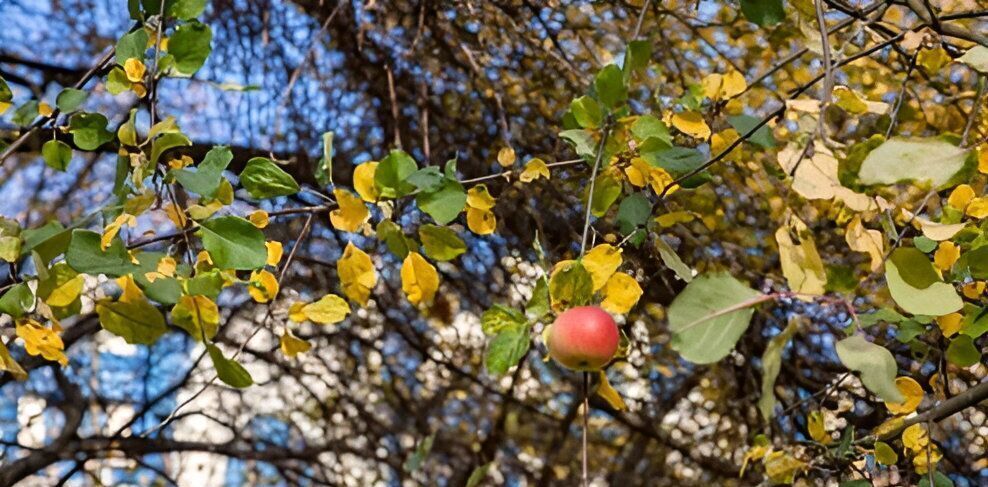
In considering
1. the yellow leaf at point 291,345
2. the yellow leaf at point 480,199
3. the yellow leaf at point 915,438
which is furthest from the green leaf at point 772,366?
the yellow leaf at point 291,345

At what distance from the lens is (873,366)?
0.61 meters

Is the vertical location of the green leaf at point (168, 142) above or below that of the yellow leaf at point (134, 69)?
below

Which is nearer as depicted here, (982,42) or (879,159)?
(879,159)

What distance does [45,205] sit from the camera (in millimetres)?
2906

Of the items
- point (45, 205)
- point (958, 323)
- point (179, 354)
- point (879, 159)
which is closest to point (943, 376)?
point (958, 323)

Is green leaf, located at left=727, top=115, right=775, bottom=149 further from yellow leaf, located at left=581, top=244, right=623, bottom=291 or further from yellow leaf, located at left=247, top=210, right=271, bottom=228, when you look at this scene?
yellow leaf, located at left=247, top=210, right=271, bottom=228

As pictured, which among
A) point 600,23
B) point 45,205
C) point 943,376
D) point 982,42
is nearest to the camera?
point 982,42

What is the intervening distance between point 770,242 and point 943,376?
38.7 inches

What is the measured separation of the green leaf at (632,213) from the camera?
2.77 feet

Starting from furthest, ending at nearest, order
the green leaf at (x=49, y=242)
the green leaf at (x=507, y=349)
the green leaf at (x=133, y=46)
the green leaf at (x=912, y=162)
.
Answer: the green leaf at (x=133, y=46) → the green leaf at (x=49, y=242) → the green leaf at (x=507, y=349) → the green leaf at (x=912, y=162)

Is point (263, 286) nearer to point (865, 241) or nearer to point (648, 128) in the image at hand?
point (648, 128)

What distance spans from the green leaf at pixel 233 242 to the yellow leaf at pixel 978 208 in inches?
25.2

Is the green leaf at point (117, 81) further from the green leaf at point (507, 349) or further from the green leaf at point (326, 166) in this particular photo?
the green leaf at point (507, 349)

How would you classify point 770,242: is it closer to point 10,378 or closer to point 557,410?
point 557,410
